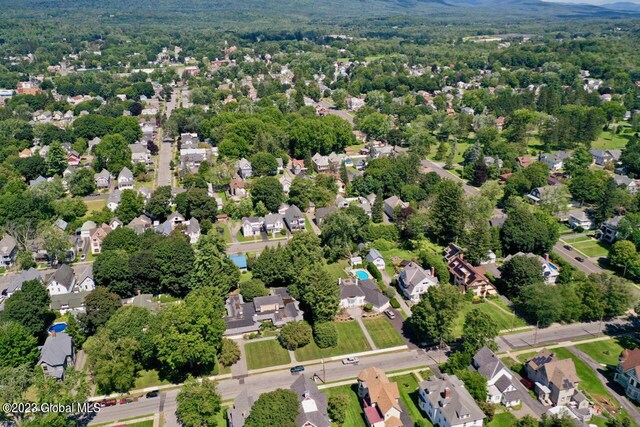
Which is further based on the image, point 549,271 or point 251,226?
point 251,226

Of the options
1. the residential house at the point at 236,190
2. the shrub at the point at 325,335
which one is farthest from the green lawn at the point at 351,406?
the residential house at the point at 236,190

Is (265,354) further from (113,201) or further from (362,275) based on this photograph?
(113,201)

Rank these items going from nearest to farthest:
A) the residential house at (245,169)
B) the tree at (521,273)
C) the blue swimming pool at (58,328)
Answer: the blue swimming pool at (58,328) → the tree at (521,273) → the residential house at (245,169)

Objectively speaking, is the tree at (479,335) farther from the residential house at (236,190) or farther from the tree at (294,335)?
the residential house at (236,190)

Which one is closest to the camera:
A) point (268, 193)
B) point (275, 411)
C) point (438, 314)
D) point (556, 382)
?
point (275, 411)

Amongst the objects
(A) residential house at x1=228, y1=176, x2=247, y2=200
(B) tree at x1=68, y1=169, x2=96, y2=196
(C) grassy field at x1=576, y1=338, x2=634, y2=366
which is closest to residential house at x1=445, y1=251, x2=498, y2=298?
(C) grassy field at x1=576, y1=338, x2=634, y2=366

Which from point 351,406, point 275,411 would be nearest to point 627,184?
point 351,406
